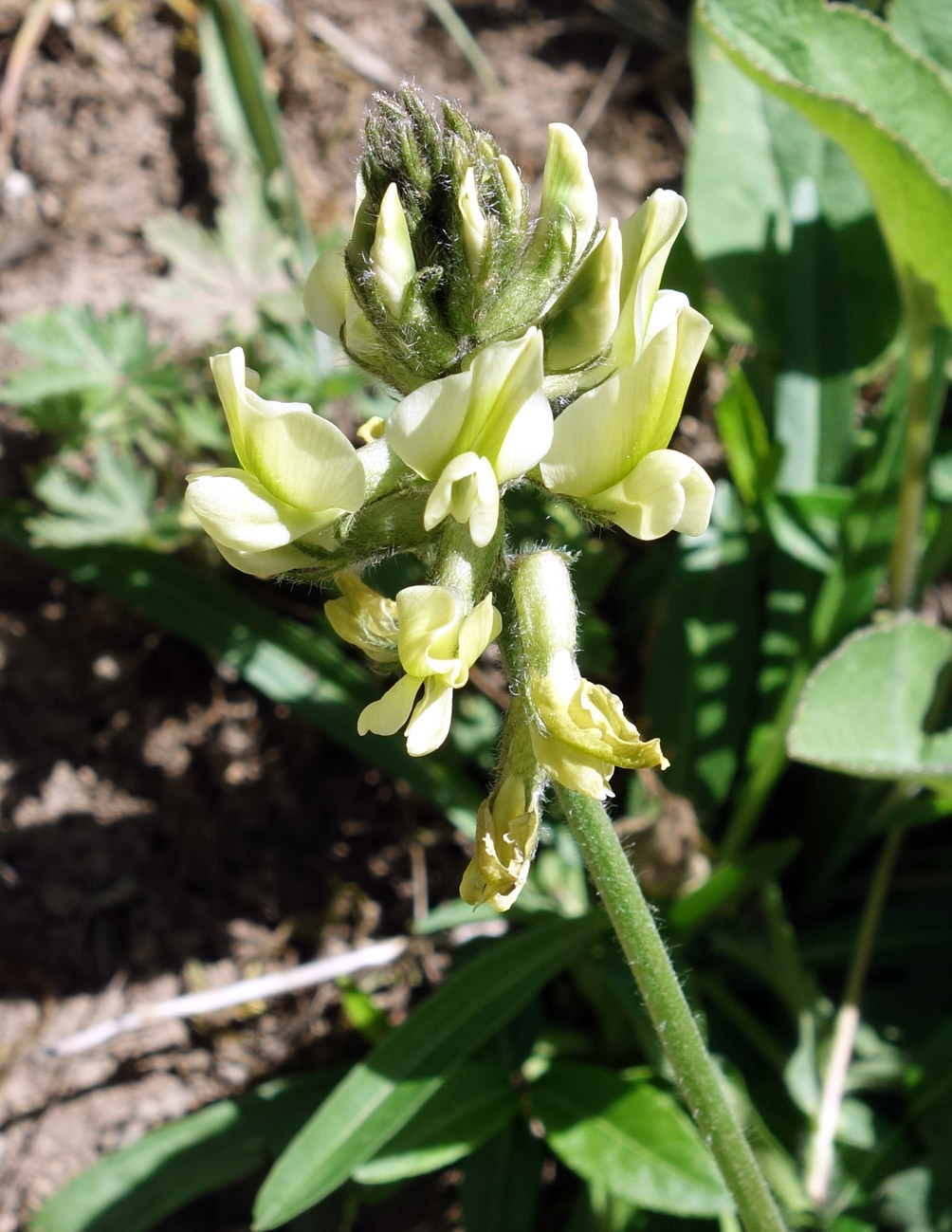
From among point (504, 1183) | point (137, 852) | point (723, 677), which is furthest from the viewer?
point (137, 852)

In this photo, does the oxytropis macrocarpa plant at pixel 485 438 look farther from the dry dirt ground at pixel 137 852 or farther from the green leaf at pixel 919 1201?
the dry dirt ground at pixel 137 852

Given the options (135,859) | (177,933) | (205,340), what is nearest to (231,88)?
(205,340)

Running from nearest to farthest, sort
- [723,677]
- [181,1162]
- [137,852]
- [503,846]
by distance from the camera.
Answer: [503,846] < [181,1162] < [723,677] < [137,852]

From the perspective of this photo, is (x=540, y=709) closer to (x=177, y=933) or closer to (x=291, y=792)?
(x=291, y=792)

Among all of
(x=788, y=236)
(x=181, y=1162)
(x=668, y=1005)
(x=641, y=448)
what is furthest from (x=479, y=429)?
(x=181, y=1162)

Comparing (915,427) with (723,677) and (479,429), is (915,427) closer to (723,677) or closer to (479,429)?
(723,677)

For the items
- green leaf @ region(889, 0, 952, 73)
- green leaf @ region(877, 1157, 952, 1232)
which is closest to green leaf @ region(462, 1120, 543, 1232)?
green leaf @ region(877, 1157, 952, 1232)

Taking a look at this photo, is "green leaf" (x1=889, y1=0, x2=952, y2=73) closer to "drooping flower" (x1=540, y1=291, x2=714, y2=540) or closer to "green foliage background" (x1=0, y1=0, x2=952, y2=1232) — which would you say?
"green foliage background" (x1=0, y1=0, x2=952, y2=1232)
